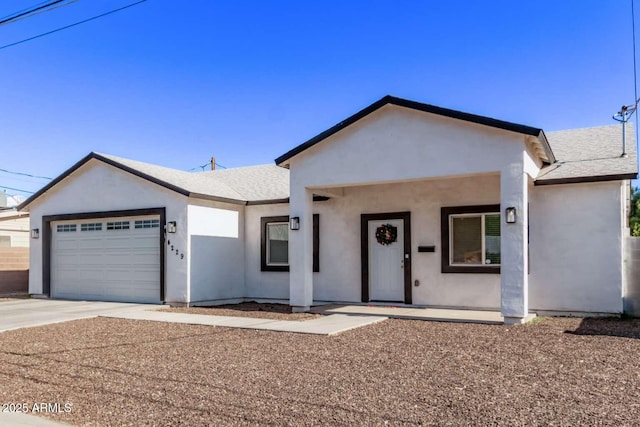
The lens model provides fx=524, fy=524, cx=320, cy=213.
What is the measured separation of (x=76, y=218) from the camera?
15914 millimetres

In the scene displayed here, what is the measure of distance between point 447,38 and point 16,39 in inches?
427

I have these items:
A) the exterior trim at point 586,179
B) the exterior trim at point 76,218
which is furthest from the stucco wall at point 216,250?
the exterior trim at point 586,179

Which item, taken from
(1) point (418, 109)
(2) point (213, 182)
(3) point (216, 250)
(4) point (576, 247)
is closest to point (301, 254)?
(3) point (216, 250)

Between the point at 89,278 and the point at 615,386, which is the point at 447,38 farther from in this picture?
the point at 89,278

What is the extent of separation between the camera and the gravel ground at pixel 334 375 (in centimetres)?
482

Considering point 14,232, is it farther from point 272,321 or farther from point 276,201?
point 272,321

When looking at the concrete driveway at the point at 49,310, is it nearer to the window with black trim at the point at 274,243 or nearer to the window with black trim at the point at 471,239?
the window with black trim at the point at 274,243

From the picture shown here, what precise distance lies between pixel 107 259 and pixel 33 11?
7.60m

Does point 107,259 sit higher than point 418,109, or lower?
lower

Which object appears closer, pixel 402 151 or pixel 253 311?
pixel 402 151

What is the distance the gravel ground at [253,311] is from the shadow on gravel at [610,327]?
5270 mm

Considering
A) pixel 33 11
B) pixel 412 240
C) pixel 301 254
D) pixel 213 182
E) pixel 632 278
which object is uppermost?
pixel 33 11

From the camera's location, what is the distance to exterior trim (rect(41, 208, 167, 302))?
14.3 metres

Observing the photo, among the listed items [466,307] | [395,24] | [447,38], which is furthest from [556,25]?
[466,307]
